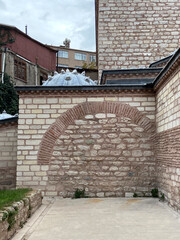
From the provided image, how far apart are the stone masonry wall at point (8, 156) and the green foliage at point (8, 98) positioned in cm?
925

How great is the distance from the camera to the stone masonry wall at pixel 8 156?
10016mm

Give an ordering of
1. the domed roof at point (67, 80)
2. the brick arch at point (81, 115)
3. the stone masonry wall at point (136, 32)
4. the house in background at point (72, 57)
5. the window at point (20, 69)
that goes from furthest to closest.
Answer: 1. the house in background at point (72, 57)
2. the window at point (20, 69)
3. the stone masonry wall at point (136, 32)
4. the domed roof at point (67, 80)
5. the brick arch at point (81, 115)

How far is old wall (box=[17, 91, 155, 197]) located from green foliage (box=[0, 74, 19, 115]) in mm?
10789

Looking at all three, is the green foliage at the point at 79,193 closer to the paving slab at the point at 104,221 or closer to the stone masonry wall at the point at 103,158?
the stone masonry wall at the point at 103,158

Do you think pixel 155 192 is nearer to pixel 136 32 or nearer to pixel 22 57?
pixel 136 32

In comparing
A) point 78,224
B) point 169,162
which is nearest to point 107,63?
point 169,162

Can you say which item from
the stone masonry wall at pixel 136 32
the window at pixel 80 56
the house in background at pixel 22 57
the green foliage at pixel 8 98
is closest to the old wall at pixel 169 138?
the stone masonry wall at pixel 136 32

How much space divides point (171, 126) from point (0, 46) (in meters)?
15.8

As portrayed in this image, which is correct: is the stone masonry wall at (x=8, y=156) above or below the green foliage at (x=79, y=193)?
above

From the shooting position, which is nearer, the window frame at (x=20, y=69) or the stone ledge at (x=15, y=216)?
the stone ledge at (x=15, y=216)

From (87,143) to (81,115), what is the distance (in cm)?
82

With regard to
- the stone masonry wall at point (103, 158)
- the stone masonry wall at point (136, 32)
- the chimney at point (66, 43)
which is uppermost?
the chimney at point (66, 43)

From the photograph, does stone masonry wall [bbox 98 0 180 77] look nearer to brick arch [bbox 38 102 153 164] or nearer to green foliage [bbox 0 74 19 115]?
brick arch [bbox 38 102 153 164]

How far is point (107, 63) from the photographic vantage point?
43.2ft
